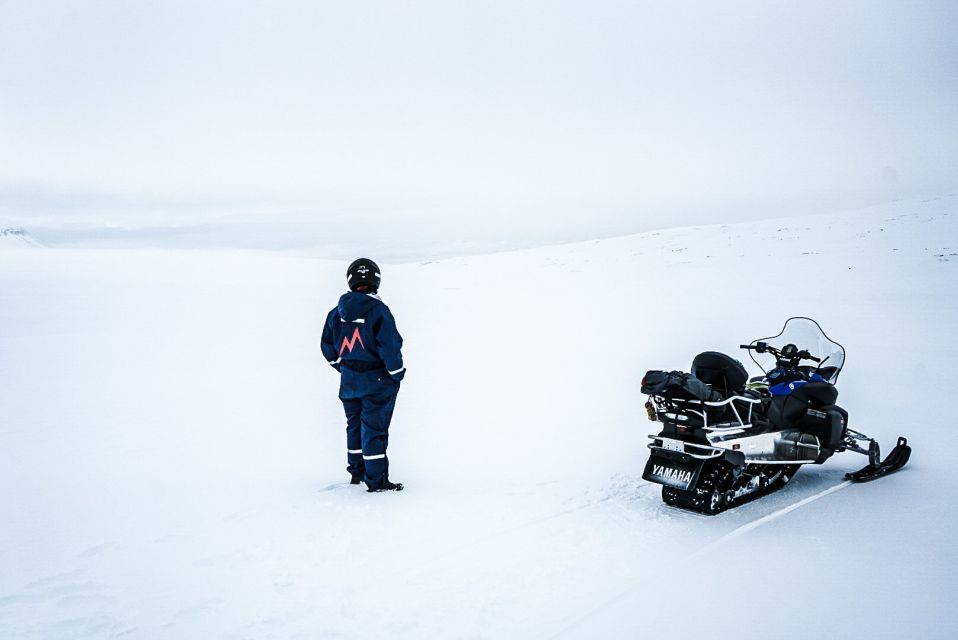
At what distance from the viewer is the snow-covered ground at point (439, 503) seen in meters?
3.24

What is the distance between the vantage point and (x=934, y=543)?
153 inches

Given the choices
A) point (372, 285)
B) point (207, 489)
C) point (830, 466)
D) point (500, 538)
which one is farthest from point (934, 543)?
point (207, 489)

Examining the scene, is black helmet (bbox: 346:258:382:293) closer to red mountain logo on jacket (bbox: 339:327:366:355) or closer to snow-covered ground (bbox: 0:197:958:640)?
red mountain logo on jacket (bbox: 339:327:366:355)

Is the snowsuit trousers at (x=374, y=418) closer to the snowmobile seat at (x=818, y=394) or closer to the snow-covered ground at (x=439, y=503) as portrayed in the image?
the snow-covered ground at (x=439, y=503)

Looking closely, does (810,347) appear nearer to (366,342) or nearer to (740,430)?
(740,430)

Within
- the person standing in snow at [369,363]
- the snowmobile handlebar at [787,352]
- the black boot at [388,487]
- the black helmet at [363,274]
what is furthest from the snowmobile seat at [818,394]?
the black helmet at [363,274]

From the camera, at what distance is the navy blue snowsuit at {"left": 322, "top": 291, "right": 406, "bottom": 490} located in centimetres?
493

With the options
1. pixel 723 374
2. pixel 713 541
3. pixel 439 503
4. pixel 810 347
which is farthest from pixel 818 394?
pixel 439 503

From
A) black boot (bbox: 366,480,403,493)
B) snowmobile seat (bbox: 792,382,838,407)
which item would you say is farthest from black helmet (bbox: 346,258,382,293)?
snowmobile seat (bbox: 792,382,838,407)

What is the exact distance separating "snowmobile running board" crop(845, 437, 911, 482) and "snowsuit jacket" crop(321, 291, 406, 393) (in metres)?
3.72

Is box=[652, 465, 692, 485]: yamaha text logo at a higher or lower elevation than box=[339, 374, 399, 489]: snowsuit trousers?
lower

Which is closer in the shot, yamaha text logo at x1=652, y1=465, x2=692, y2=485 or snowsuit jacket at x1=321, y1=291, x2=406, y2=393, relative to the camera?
yamaha text logo at x1=652, y1=465, x2=692, y2=485

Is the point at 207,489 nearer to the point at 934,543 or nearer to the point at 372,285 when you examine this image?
the point at 372,285

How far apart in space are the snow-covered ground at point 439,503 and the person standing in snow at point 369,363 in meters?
0.36
